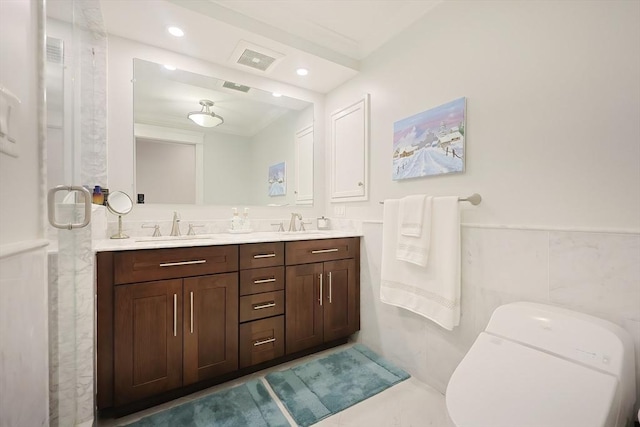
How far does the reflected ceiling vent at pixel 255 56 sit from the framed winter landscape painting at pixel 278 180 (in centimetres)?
82

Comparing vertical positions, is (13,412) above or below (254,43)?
below

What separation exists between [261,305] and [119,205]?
1.13 m

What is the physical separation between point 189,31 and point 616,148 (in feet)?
7.72

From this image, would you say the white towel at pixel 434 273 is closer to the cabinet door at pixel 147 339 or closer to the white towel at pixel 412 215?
the white towel at pixel 412 215

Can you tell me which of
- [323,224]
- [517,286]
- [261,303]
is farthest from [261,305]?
[517,286]

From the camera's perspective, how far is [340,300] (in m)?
2.16

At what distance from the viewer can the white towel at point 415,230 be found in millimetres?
A: 1612

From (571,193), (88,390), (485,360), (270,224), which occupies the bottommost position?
(88,390)

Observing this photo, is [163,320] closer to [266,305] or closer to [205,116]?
[266,305]

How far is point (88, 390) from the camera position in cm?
124

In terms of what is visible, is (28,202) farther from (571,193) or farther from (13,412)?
(571,193)

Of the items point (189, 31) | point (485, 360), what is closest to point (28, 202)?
point (485, 360)

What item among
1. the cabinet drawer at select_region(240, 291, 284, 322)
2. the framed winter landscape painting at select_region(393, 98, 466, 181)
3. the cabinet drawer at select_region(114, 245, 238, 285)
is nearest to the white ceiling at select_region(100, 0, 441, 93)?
the framed winter landscape painting at select_region(393, 98, 466, 181)

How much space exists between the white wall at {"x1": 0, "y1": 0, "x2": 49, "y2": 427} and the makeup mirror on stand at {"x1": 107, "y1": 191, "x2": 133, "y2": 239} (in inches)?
43.6
